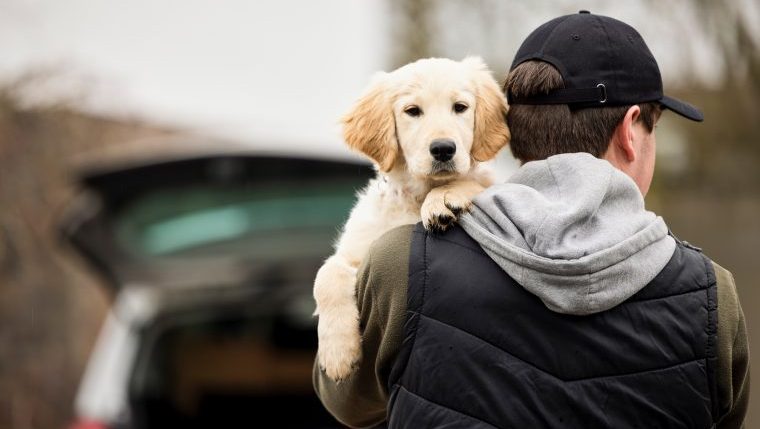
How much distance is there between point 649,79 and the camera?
2.27 meters

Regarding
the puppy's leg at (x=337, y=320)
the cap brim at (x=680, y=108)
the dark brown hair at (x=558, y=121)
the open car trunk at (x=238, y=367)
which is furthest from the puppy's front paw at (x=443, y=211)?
the open car trunk at (x=238, y=367)

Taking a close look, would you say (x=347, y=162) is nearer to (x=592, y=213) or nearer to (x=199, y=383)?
(x=199, y=383)

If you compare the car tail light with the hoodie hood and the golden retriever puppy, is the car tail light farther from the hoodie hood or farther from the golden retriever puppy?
the hoodie hood

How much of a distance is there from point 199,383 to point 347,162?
10.1ft

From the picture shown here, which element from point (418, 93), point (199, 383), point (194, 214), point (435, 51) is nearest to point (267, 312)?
point (199, 383)

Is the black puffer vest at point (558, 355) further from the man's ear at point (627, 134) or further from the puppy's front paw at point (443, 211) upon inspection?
the man's ear at point (627, 134)

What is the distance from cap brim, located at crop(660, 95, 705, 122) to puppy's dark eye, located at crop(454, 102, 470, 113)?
1.51ft

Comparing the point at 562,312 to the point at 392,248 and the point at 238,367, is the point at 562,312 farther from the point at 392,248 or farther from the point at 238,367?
the point at 238,367

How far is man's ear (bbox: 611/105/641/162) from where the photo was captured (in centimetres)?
223

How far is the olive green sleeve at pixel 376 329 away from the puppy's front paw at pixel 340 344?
2 centimetres

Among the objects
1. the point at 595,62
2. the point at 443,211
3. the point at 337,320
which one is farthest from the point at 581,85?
the point at 337,320

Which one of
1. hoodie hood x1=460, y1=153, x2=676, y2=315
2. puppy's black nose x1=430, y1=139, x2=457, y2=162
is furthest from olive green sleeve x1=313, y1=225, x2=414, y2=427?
puppy's black nose x1=430, y1=139, x2=457, y2=162

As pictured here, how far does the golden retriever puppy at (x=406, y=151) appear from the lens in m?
2.38

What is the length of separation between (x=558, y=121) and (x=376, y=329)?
23.1 inches
